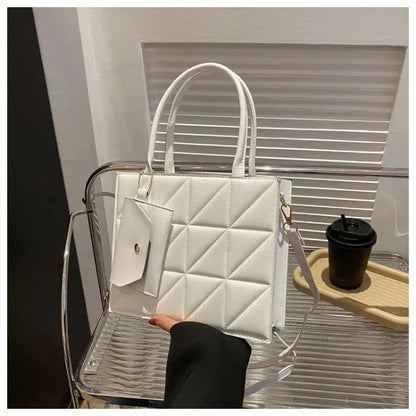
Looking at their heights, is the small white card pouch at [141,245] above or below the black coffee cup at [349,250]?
above

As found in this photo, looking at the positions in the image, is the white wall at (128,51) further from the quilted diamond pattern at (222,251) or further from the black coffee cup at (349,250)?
the quilted diamond pattern at (222,251)

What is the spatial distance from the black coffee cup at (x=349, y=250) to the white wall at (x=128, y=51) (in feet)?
0.62

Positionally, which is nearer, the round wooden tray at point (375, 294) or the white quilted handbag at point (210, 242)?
the white quilted handbag at point (210, 242)

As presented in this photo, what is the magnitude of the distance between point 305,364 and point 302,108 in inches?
17.9

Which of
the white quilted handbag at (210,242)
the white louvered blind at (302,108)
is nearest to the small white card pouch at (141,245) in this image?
the white quilted handbag at (210,242)

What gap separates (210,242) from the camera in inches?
24.6

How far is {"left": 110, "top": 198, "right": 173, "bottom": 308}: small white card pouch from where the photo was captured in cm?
63

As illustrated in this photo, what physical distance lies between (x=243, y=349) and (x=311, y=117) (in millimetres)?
455

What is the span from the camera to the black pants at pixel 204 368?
1.81ft

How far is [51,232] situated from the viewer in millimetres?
897

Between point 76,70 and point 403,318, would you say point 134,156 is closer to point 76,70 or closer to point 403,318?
point 76,70

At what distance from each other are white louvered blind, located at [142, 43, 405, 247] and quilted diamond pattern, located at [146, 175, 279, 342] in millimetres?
198

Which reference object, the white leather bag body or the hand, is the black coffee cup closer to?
the white leather bag body

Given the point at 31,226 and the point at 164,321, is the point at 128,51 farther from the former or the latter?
the point at 164,321
